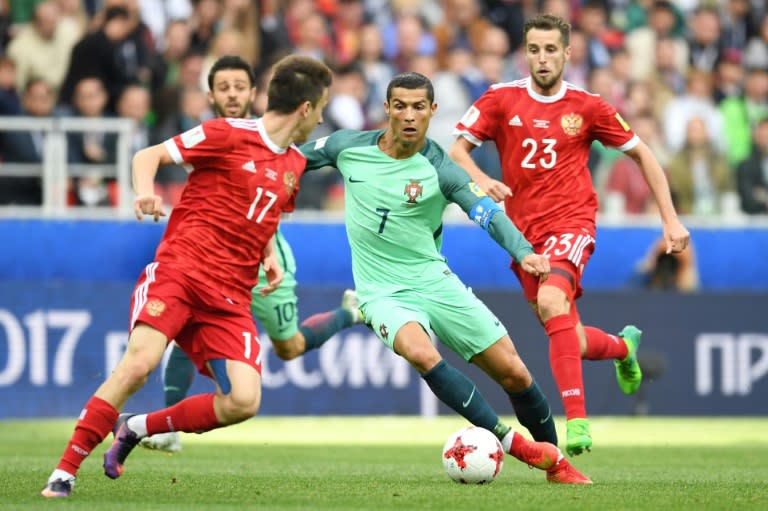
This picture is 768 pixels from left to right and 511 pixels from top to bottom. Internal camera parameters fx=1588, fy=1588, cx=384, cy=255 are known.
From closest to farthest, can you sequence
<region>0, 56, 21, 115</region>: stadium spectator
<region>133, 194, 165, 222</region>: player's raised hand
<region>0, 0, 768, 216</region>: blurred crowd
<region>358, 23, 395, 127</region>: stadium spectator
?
1. <region>133, 194, 165, 222</region>: player's raised hand
2. <region>0, 56, 21, 115</region>: stadium spectator
3. <region>0, 0, 768, 216</region>: blurred crowd
4. <region>358, 23, 395, 127</region>: stadium spectator

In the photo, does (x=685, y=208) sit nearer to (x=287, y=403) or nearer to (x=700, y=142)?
(x=700, y=142)

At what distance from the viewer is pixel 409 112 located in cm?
888

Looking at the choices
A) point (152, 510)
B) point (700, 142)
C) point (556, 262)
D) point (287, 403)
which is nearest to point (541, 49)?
point (556, 262)

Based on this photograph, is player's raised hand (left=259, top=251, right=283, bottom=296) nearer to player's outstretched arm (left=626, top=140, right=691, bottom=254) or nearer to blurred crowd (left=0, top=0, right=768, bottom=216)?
player's outstretched arm (left=626, top=140, right=691, bottom=254)

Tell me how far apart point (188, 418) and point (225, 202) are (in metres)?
1.14

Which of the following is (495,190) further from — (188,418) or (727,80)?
(727,80)

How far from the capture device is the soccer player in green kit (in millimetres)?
8781

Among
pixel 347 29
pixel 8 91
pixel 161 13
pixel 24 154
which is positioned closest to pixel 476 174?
pixel 24 154

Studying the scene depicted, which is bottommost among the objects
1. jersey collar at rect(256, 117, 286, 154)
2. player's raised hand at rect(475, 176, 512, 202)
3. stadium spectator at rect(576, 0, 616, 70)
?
player's raised hand at rect(475, 176, 512, 202)

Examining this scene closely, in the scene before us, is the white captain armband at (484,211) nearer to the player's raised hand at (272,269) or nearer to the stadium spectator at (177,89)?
the player's raised hand at (272,269)

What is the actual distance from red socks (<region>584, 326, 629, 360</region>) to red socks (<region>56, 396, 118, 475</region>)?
141 inches

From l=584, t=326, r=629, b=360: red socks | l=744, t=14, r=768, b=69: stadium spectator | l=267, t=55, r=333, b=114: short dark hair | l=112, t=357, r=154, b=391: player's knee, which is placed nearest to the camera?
l=112, t=357, r=154, b=391: player's knee

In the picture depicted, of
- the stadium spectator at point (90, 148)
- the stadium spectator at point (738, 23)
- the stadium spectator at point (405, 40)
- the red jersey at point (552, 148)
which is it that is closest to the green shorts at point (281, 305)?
the red jersey at point (552, 148)

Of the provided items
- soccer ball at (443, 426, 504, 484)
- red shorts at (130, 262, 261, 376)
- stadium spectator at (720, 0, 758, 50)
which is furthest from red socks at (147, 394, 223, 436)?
stadium spectator at (720, 0, 758, 50)
